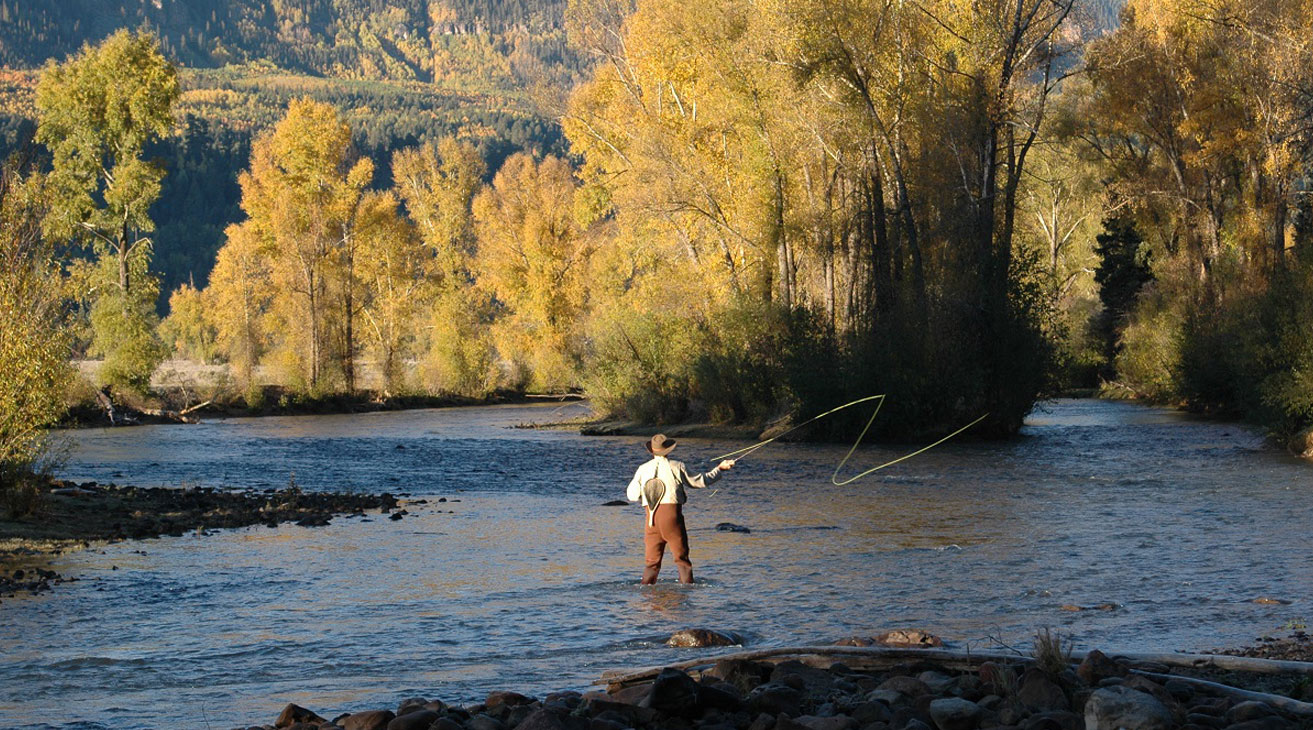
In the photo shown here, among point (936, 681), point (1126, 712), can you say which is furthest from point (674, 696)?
point (1126, 712)

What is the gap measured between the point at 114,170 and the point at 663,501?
4698cm

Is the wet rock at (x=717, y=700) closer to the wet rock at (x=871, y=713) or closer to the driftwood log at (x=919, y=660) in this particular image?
the wet rock at (x=871, y=713)

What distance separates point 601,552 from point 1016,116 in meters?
23.1

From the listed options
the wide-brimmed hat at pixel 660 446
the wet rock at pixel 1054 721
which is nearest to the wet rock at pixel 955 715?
the wet rock at pixel 1054 721

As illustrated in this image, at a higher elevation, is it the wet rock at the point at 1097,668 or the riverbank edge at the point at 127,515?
the riverbank edge at the point at 127,515

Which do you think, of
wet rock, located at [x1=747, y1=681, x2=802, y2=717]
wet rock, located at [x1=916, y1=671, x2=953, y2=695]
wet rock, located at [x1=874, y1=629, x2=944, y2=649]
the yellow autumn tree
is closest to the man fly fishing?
wet rock, located at [x1=874, y1=629, x2=944, y2=649]

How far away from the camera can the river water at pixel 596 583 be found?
1060 centimetres

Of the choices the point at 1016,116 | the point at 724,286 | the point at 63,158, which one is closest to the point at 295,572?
the point at 1016,116

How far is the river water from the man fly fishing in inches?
12.5

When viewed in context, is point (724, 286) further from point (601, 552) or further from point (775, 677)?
point (775, 677)

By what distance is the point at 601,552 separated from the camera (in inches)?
691

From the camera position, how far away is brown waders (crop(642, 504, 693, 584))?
14328 mm

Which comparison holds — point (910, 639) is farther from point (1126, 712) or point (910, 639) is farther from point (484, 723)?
point (484, 723)

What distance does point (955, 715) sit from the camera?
24.1ft
